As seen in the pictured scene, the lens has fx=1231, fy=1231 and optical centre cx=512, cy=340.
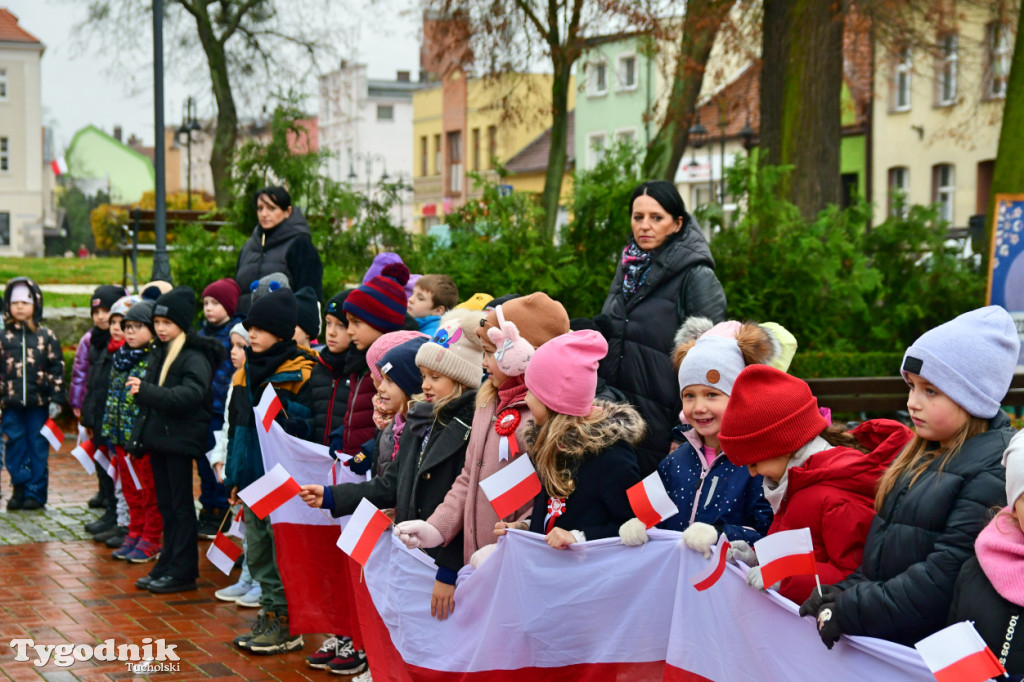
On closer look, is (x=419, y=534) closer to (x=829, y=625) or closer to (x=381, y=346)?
(x=381, y=346)

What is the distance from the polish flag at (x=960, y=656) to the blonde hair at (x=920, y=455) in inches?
24.3

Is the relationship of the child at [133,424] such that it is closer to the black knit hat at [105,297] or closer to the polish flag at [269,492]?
the black knit hat at [105,297]

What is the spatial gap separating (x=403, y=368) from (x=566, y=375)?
4.55 ft

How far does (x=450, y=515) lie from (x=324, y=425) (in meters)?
1.99

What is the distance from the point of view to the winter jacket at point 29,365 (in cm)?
1072

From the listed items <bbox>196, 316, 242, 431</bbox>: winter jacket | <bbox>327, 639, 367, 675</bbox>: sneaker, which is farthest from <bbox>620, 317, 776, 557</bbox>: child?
<bbox>196, 316, 242, 431</bbox>: winter jacket

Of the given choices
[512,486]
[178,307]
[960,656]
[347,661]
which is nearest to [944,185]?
[178,307]

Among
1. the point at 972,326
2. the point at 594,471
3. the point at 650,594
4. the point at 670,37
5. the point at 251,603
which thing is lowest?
the point at 251,603

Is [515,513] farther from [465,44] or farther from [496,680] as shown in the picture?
[465,44]

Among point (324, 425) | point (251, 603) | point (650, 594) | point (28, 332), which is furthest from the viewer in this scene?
point (28, 332)

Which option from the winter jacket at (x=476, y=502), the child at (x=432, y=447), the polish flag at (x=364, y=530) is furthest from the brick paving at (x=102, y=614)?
the winter jacket at (x=476, y=502)

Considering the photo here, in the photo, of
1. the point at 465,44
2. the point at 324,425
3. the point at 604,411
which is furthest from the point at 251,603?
the point at 465,44

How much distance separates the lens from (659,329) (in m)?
5.84

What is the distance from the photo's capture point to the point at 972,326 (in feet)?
11.2
